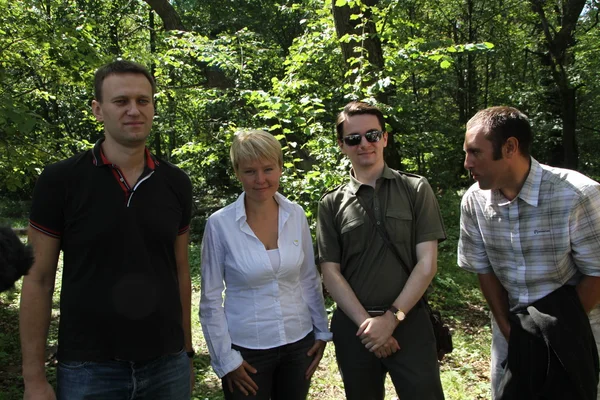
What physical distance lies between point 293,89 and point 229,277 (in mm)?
3590

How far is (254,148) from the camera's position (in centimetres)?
253

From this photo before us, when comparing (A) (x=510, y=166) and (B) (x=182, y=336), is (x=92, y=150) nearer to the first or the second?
(B) (x=182, y=336)

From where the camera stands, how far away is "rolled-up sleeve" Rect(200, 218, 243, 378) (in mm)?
2410

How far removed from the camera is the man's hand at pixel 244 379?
241 cm

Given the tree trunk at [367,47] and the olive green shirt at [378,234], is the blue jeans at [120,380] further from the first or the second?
the tree trunk at [367,47]

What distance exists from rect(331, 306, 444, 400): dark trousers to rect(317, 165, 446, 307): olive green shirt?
0.60ft

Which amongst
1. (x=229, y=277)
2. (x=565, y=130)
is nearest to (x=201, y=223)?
(x=565, y=130)

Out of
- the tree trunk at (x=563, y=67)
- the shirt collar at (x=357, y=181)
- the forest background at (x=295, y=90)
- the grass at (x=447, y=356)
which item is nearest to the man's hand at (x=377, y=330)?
the shirt collar at (x=357, y=181)

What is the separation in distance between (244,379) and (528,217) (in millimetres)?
1636

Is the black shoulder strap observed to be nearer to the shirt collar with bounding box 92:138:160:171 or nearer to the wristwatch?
the wristwatch

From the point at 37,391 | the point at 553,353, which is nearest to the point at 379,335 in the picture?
the point at 553,353

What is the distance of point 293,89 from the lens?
5.67 metres

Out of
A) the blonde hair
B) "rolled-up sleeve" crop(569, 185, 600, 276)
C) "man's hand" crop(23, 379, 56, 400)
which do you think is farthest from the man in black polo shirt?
"rolled-up sleeve" crop(569, 185, 600, 276)

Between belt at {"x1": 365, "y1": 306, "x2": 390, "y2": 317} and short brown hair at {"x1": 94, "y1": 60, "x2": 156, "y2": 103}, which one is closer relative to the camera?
short brown hair at {"x1": 94, "y1": 60, "x2": 156, "y2": 103}
